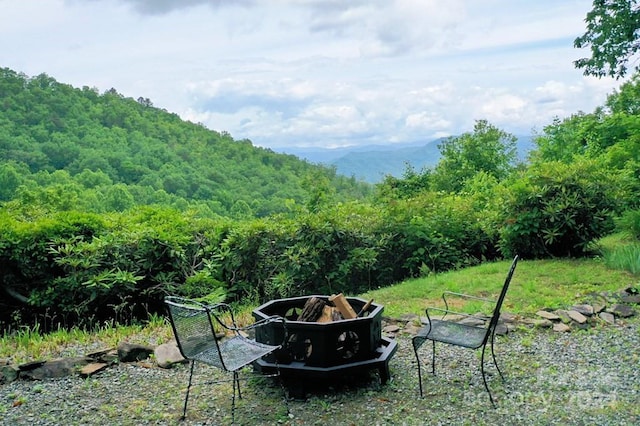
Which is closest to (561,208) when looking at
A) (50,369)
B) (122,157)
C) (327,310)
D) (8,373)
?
(327,310)

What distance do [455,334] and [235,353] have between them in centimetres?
155

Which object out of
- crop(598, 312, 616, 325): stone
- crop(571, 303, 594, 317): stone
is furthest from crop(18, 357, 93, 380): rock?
crop(598, 312, 616, 325): stone

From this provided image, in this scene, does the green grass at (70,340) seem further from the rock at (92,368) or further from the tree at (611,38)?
the tree at (611,38)

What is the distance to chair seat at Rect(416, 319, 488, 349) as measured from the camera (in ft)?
12.2

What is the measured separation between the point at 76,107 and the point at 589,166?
31478 millimetres

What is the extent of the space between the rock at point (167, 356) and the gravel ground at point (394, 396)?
0.10m

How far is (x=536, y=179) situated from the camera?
7922 millimetres

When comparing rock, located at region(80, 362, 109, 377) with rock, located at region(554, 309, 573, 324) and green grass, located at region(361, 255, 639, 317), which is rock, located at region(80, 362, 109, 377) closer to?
green grass, located at region(361, 255, 639, 317)

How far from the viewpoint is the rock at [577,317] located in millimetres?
5211

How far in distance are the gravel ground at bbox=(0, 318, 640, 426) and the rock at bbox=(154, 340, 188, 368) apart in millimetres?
97

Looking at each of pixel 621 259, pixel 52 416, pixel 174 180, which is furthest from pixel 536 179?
pixel 174 180

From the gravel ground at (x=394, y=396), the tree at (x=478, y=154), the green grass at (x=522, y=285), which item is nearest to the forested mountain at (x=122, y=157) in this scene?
the tree at (x=478, y=154)

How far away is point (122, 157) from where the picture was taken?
28469 millimetres

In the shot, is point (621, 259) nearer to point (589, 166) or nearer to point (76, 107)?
point (589, 166)
